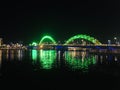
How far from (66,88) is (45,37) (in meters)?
149

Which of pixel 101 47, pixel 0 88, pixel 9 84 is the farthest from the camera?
pixel 101 47

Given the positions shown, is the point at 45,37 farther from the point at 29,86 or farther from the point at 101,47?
the point at 29,86

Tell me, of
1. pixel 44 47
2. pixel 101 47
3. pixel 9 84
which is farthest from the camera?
pixel 44 47

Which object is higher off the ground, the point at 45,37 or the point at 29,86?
the point at 45,37

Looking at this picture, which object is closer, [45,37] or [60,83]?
[60,83]

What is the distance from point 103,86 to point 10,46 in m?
149

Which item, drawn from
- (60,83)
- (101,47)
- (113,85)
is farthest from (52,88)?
(101,47)

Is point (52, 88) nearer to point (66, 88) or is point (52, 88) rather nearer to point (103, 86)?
point (66, 88)

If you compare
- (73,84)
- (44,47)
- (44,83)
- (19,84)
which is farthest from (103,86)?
(44,47)

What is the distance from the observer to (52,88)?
2152cm

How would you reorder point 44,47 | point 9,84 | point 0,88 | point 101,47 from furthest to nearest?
1. point 44,47
2. point 101,47
3. point 9,84
4. point 0,88

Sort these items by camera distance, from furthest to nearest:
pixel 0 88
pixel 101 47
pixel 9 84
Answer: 1. pixel 101 47
2. pixel 9 84
3. pixel 0 88

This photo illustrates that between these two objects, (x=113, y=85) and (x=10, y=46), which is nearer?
(x=113, y=85)

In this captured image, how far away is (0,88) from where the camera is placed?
69.6 feet
